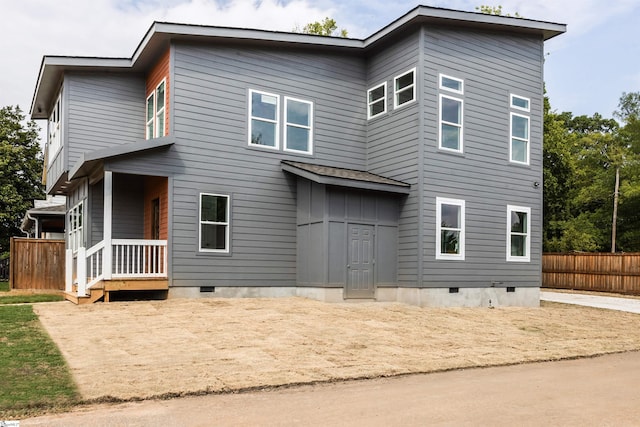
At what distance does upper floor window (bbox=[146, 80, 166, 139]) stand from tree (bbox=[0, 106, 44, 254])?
19.2 meters

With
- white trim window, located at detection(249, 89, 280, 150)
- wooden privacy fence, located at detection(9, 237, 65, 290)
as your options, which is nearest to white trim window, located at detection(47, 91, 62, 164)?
wooden privacy fence, located at detection(9, 237, 65, 290)

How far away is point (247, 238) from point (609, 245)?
31.1 metres

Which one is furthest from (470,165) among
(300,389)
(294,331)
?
(300,389)

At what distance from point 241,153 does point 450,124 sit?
5.67 m

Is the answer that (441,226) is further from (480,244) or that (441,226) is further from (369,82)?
(369,82)

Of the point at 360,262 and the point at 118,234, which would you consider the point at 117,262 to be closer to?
the point at 118,234

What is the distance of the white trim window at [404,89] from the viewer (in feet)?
53.3

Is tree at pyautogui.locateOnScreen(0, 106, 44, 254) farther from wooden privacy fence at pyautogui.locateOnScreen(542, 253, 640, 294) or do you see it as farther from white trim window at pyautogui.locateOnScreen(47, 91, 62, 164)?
wooden privacy fence at pyautogui.locateOnScreen(542, 253, 640, 294)

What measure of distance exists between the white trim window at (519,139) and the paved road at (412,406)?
10628 mm

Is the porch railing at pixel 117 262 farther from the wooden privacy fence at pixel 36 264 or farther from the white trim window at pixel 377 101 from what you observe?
the white trim window at pixel 377 101

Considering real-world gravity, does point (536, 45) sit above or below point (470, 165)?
above

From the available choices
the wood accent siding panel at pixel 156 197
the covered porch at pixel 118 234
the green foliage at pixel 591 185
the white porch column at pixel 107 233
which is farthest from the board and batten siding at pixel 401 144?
the green foliage at pixel 591 185

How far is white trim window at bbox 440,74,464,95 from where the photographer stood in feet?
53.7

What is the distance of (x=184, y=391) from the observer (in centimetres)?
674
